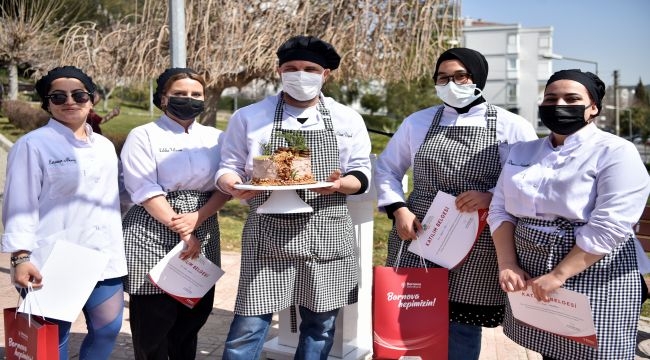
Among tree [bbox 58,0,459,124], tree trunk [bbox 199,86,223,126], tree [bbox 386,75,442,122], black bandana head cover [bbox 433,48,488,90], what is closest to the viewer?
black bandana head cover [bbox 433,48,488,90]

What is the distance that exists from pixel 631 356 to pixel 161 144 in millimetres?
2378

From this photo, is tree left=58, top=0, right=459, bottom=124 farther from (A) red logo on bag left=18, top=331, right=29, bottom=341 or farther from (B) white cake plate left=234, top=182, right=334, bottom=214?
(A) red logo on bag left=18, top=331, right=29, bottom=341

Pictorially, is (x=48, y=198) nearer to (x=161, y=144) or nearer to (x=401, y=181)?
(x=161, y=144)

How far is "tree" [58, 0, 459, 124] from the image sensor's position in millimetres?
7586

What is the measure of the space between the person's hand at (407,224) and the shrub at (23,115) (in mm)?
16404

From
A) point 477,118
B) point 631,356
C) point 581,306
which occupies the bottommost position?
point 631,356

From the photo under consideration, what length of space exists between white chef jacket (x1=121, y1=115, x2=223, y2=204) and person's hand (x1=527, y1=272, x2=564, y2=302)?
65.9 inches

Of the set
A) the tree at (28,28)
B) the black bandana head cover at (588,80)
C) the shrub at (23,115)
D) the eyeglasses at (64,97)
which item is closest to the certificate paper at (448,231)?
the black bandana head cover at (588,80)

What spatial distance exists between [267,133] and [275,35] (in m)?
4.62

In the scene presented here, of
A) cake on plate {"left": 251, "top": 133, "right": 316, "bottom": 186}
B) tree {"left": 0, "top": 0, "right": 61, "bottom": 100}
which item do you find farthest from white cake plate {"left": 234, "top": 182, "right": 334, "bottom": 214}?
tree {"left": 0, "top": 0, "right": 61, "bottom": 100}

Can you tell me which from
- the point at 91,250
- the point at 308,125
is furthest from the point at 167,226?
the point at 308,125

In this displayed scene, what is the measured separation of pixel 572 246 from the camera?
109 inches

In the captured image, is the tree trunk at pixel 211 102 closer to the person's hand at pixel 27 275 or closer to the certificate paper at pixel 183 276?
the certificate paper at pixel 183 276

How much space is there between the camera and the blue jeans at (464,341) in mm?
3277
